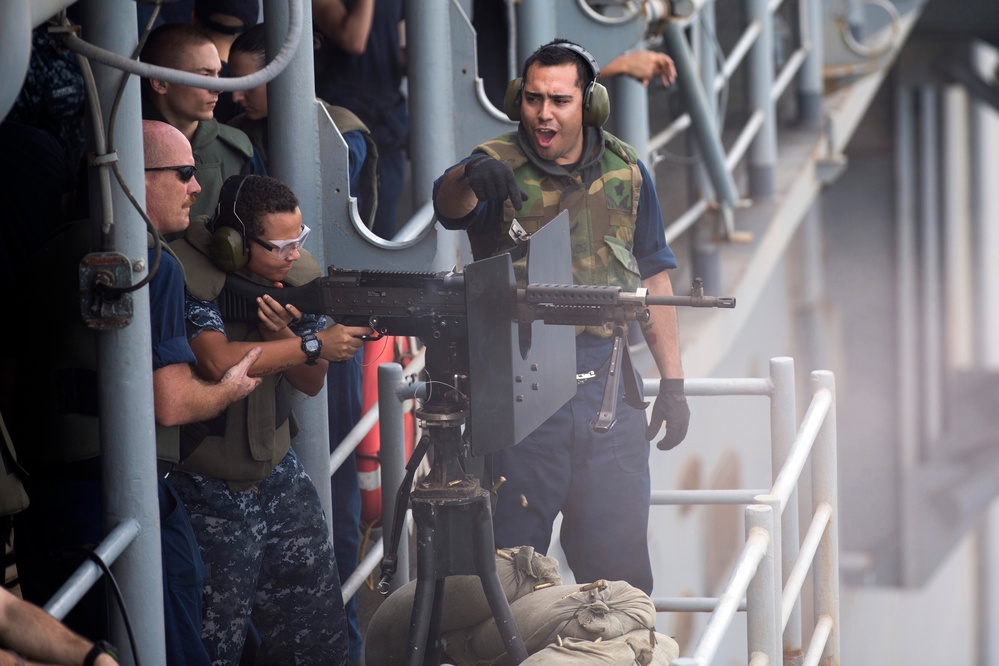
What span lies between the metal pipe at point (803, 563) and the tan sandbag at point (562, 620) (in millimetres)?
651

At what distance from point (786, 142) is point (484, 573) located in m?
5.34

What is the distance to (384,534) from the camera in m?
3.64

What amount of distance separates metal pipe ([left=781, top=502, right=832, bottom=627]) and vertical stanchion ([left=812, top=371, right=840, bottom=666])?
0.04 meters

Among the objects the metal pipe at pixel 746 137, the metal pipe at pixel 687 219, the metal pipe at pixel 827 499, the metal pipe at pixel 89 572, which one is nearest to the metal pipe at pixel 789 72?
the metal pipe at pixel 746 137

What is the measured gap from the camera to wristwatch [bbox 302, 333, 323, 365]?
9.66 ft

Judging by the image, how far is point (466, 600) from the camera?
9.85 ft

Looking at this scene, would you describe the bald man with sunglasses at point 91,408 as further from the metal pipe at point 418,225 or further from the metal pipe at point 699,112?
the metal pipe at point 699,112

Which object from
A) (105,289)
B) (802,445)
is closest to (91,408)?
(105,289)

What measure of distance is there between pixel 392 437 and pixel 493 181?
101cm

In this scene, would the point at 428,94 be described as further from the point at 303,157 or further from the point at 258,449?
the point at 258,449

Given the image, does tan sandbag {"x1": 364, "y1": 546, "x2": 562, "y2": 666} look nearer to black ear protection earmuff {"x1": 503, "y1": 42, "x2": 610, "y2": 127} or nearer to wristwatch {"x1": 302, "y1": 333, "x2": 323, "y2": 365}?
wristwatch {"x1": 302, "y1": 333, "x2": 323, "y2": 365}

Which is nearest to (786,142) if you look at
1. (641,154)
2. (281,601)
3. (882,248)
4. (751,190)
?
(751,190)

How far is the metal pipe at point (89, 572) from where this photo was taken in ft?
7.65

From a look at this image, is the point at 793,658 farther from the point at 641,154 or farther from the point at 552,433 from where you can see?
the point at 641,154
